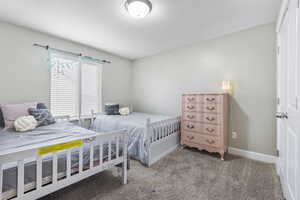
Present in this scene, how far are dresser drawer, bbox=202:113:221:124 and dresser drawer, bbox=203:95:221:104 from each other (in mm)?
Result: 231

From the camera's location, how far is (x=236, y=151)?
2.60m

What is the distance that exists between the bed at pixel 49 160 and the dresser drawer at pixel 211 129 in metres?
1.58

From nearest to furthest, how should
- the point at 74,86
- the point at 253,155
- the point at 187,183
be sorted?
the point at 187,183, the point at 253,155, the point at 74,86

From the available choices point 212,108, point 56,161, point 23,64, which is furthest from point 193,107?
point 23,64

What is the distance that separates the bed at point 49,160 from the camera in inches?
39.0

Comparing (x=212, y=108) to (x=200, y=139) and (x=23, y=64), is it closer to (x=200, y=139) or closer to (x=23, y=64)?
(x=200, y=139)

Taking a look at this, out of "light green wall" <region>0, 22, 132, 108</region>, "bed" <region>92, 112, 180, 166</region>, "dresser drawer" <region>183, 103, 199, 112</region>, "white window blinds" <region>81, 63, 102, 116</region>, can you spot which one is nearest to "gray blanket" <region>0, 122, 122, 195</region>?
"bed" <region>92, 112, 180, 166</region>

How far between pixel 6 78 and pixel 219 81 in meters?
3.82

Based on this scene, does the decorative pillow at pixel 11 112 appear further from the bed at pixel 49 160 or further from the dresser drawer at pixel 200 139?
the dresser drawer at pixel 200 139

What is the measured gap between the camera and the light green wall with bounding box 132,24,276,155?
231cm

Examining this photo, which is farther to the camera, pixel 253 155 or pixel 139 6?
pixel 253 155

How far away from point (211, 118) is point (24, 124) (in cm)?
290

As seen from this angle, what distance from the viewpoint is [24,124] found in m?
1.91

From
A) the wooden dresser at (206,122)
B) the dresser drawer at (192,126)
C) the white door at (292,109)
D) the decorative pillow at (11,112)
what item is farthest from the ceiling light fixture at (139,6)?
the decorative pillow at (11,112)
